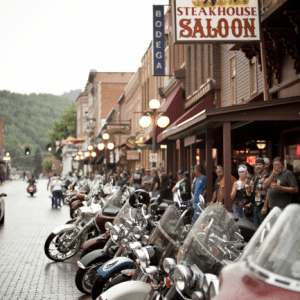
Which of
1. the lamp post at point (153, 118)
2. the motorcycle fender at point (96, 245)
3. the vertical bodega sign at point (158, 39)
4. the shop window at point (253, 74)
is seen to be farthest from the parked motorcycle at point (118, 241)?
the vertical bodega sign at point (158, 39)

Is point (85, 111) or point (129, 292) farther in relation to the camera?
point (85, 111)

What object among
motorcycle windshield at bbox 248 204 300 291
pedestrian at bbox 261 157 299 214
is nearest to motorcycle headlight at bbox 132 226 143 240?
pedestrian at bbox 261 157 299 214

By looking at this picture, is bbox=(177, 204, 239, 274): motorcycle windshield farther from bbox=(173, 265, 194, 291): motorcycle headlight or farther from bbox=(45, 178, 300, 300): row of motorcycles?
bbox=(173, 265, 194, 291): motorcycle headlight

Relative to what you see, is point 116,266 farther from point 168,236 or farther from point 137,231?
point 168,236

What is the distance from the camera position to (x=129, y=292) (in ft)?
16.2

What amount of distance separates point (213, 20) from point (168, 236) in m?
8.57

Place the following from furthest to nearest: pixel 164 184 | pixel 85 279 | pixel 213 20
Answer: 1. pixel 164 184
2. pixel 213 20
3. pixel 85 279

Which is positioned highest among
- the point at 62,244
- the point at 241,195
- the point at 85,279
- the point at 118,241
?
the point at 241,195

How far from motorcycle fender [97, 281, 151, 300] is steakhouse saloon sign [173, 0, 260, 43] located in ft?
28.1

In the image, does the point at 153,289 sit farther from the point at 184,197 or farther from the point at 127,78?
the point at 127,78

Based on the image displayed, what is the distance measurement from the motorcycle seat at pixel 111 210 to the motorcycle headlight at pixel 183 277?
5.73m

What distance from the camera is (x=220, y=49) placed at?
68.6 ft

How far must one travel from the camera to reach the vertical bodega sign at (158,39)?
2258cm

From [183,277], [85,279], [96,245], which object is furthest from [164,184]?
[183,277]
